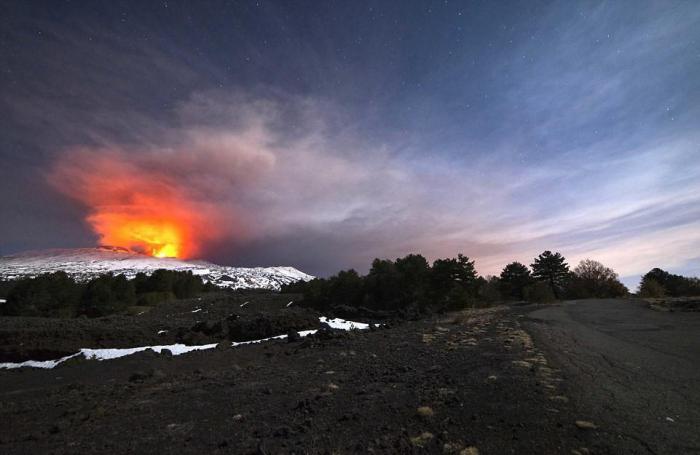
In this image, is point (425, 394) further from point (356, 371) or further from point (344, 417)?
point (356, 371)

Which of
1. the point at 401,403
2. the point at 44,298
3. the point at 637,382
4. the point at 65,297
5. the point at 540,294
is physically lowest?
the point at 401,403

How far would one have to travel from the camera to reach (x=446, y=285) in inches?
1538

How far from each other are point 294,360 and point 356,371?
390cm

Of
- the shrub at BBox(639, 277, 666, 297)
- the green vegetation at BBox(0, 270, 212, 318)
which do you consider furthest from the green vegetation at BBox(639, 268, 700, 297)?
the green vegetation at BBox(0, 270, 212, 318)

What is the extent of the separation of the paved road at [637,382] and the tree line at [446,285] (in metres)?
21.9

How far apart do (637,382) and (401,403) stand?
440cm

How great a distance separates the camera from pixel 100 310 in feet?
121

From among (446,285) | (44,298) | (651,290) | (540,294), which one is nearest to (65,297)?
(44,298)

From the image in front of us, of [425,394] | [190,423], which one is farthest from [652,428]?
[190,423]

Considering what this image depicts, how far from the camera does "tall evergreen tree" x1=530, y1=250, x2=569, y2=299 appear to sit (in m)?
55.4

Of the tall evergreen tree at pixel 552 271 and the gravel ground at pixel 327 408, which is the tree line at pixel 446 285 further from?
the gravel ground at pixel 327 408

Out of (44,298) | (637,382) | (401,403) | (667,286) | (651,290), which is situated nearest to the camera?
(401,403)

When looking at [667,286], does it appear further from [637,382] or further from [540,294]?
[637,382]

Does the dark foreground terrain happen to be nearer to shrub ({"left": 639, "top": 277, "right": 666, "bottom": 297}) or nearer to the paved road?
the paved road
